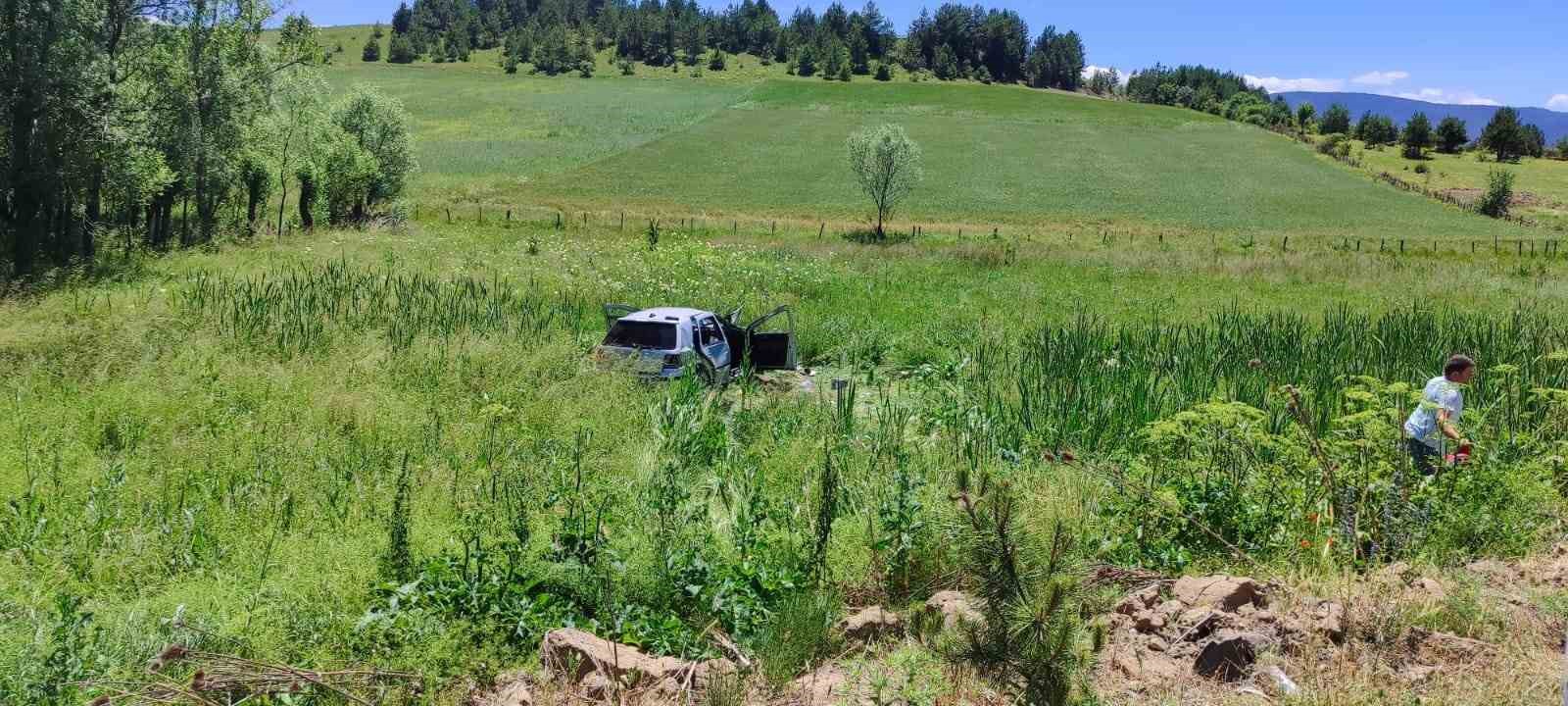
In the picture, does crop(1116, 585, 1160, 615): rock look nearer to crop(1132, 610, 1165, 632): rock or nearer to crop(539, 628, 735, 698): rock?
crop(1132, 610, 1165, 632): rock

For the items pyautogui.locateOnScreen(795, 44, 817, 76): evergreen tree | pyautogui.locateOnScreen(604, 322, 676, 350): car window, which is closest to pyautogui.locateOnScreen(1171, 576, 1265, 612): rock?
pyautogui.locateOnScreen(604, 322, 676, 350): car window

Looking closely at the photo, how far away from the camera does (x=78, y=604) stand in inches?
203

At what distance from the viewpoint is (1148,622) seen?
5.39 m

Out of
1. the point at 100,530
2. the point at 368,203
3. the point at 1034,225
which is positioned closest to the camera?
the point at 100,530

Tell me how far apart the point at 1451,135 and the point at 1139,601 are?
131 metres

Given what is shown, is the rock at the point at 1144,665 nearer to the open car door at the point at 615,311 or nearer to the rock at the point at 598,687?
the rock at the point at 598,687

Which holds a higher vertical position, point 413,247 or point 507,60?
point 507,60

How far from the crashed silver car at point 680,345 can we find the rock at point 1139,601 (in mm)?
6608

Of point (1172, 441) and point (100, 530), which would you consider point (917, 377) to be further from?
point (100, 530)

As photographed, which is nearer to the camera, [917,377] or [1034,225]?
[917,377]

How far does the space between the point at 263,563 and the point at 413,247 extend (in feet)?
75.3

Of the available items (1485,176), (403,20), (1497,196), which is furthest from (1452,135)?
(403,20)

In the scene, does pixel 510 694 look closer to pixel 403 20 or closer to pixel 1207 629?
pixel 1207 629

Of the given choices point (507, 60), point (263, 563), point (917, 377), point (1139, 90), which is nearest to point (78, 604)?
point (263, 563)
